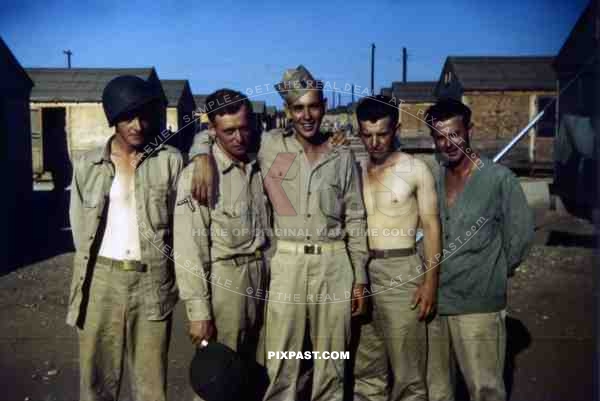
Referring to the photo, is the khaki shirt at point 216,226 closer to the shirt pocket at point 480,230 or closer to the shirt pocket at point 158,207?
the shirt pocket at point 158,207

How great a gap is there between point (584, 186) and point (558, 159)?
2.42 ft

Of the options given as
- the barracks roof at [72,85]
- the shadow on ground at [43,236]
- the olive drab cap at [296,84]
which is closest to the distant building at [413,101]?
the barracks roof at [72,85]

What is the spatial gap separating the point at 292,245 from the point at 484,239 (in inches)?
43.2

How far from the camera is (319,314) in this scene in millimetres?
3041

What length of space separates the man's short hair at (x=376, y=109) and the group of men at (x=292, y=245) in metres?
0.01

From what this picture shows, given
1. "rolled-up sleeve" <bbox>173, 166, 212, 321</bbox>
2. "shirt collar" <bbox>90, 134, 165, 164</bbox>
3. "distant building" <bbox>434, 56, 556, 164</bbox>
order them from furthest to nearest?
"distant building" <bbox>434, 56, 556, 164</bbox> < "shirt collar" <bbox>90, 134, 165, 164</bbox> < "rolled-up sleeve" <bbox>173, 166, 212, 321</bbox>

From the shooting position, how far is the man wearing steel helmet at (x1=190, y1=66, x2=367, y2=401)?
3008 millimetres

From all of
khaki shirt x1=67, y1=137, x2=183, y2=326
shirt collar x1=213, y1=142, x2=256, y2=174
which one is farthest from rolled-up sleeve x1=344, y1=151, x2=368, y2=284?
khaki shirt x1=67, y1=137, x2=183, y2=326

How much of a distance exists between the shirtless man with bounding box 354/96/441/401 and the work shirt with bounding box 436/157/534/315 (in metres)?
0.10

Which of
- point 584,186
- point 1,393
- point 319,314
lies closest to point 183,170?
point 319,314

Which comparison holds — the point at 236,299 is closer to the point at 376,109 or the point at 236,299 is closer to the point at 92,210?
the point at 92,210

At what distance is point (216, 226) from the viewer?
2908mm

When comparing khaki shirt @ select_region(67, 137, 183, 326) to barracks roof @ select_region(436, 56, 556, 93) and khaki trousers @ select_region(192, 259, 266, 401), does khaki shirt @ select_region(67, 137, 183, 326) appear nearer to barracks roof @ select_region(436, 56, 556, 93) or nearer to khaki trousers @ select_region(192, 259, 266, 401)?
khaki trousers @ select_region(192, 259, 266, 401)

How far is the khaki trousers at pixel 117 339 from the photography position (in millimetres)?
2875
